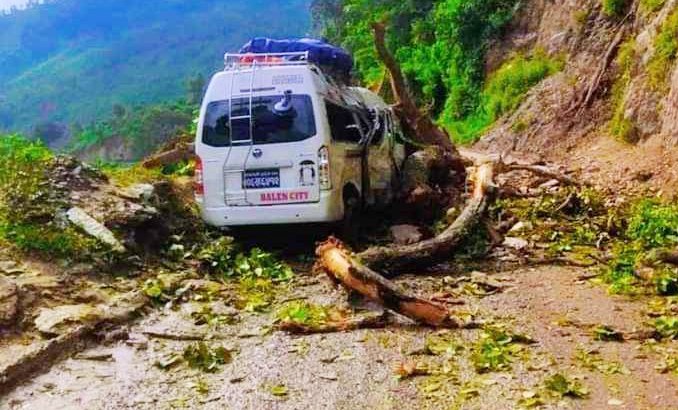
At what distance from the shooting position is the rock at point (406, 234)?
31.4 ft

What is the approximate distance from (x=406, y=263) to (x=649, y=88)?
7982 millimetres

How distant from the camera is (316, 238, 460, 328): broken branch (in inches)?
238

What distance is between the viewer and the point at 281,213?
29.3 ft

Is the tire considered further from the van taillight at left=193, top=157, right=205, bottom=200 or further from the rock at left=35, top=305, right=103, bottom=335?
the rock at left=35, top=305, right=103, bottom=335

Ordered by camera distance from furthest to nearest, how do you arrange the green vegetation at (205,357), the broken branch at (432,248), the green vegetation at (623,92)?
the green vegetation at (623,92) → the broken branch at (432,248) → the green vegetation at (205,357)

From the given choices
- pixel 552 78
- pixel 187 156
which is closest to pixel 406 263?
pixel 187 156

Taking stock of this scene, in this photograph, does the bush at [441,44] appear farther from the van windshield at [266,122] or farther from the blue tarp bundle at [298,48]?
the van windshield at [266,122]

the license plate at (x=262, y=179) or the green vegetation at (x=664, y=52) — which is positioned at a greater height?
the green vegetation at (x=664, y=52)

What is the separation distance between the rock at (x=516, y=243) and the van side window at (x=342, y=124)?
7.49ft

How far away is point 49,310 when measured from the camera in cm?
625

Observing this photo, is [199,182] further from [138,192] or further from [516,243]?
[516,243]

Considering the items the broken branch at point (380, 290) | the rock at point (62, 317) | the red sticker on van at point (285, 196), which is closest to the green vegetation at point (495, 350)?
the broken branch at point (380, 290)

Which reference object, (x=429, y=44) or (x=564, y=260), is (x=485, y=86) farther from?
(x=564, y=260)

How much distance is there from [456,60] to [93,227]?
22.9m
